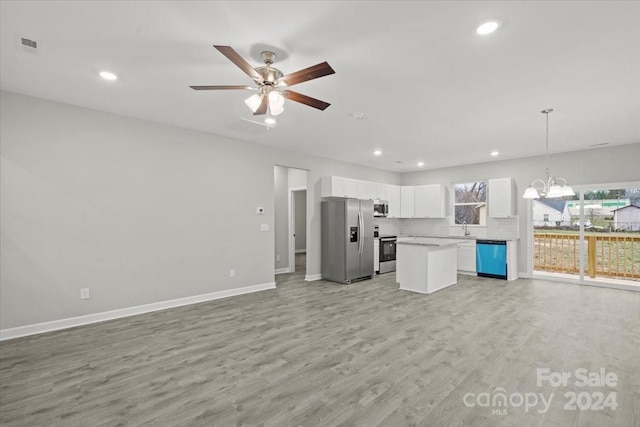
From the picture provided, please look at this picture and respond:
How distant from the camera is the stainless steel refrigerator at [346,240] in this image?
6.28 m

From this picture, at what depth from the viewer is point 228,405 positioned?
2188 millimetres

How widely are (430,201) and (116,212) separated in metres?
7.13

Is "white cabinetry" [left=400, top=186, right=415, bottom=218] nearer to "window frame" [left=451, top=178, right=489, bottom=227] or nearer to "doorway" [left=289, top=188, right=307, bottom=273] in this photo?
"window frame" [left=451, top=178, right=489, bottom=227]

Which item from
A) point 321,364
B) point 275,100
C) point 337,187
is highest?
point 275,100

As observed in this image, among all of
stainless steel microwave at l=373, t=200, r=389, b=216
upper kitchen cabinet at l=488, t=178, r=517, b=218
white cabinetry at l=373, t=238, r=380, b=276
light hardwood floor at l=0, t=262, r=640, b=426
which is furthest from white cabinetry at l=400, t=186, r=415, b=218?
light hardwood floor at l=0, t=262, r=640, b=426

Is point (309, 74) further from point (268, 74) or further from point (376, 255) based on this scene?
point (376, 255)

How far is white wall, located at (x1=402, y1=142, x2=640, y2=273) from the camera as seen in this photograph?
5.72m

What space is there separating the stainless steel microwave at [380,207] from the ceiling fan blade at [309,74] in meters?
5.47

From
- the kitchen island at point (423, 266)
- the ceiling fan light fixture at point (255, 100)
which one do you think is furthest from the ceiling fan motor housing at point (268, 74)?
the kitchen island at point (423, 266)

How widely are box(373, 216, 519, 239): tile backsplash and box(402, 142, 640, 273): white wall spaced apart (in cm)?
13

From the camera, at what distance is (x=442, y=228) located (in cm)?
823

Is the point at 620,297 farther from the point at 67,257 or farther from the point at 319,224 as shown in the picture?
the point at 67,257

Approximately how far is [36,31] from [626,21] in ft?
14.7

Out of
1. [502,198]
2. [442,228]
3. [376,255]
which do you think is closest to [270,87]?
[376,255]
